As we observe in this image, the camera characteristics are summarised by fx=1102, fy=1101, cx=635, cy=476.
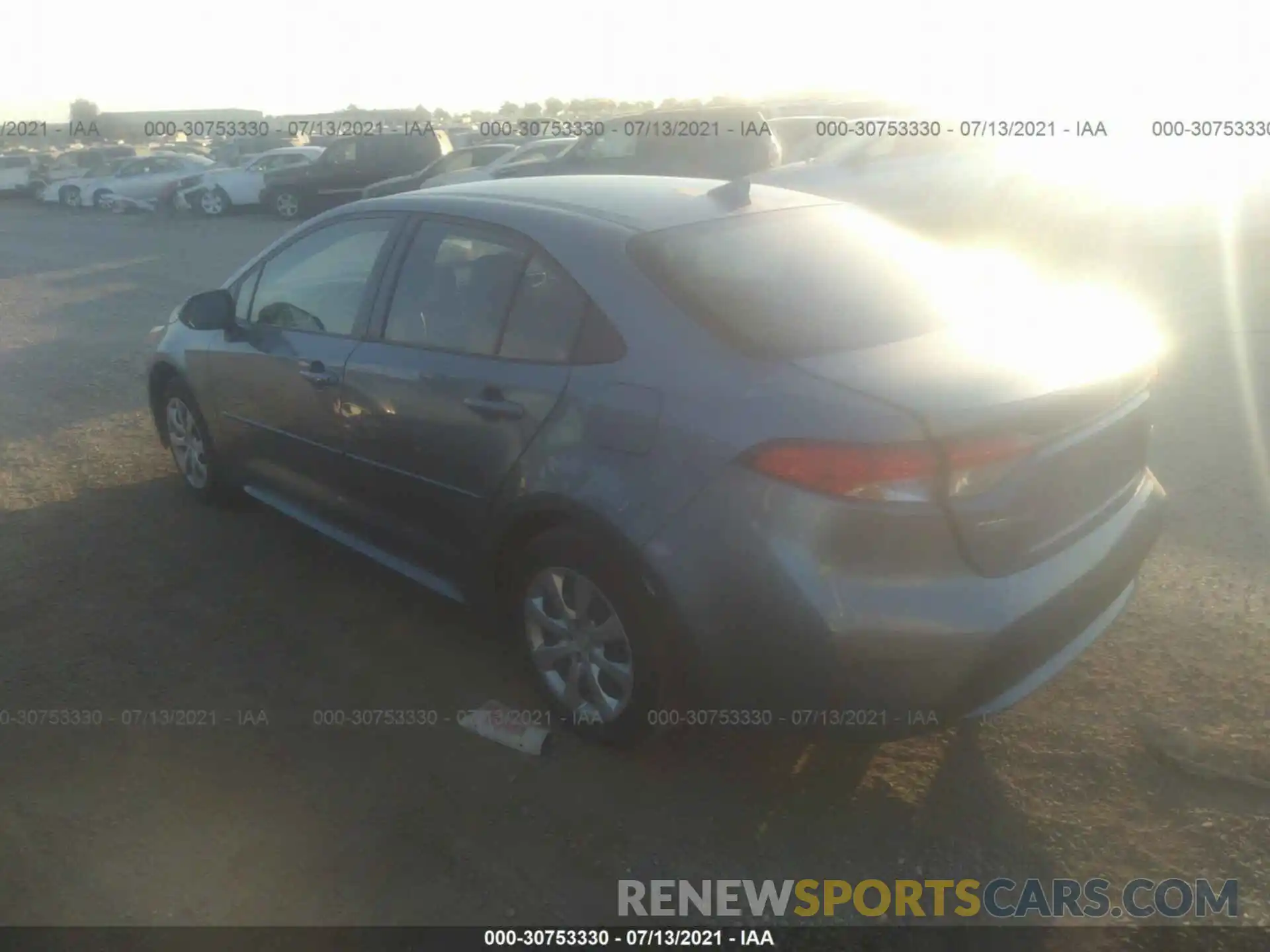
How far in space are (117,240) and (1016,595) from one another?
19063 millimetres

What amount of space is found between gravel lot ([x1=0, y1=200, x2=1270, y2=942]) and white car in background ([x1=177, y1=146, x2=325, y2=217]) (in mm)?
18939

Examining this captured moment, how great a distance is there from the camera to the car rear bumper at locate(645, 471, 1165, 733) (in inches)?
107

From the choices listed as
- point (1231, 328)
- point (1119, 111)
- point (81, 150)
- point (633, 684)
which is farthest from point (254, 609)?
point (81, 150)

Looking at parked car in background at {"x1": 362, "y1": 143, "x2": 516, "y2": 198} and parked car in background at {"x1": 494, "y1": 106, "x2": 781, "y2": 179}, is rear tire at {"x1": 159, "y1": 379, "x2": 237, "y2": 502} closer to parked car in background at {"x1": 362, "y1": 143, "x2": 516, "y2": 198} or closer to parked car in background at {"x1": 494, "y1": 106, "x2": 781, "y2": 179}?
parked car in background at {"x1": 494, "y1": 106, "x2": 781, "y2": 179}

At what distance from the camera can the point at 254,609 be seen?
4.50 metres

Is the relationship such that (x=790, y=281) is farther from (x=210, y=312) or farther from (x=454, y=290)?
(x=210, y=312)

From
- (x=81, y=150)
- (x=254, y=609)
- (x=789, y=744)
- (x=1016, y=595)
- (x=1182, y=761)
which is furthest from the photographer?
(x=81, y=150)

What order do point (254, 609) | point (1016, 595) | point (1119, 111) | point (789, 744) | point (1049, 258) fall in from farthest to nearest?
point (1119, 111) → point (1049, 258) → point (254, 609) → point (789, 744) → point (1016, 595)

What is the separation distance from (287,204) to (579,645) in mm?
19819

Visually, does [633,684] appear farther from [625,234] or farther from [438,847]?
[625,234]

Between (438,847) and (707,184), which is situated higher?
(707,184)

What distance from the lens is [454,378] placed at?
11.9ft

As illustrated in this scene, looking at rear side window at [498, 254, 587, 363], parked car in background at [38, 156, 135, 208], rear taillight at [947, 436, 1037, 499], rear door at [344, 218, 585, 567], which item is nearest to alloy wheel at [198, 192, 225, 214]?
parked car in background at [38, 156, 135, 208]

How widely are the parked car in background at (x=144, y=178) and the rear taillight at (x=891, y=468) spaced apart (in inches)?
970
